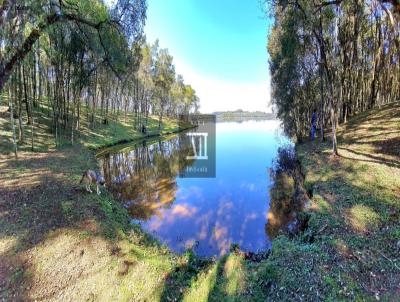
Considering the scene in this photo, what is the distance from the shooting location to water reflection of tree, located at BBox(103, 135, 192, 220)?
9516mm

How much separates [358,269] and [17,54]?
10.7 m

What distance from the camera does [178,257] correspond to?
211 inches

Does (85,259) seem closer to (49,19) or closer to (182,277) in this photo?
(182,277)

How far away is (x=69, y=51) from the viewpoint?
16859mm

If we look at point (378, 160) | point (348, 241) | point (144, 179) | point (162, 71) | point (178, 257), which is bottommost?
point (178, 257)

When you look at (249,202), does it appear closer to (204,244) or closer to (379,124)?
(204,244)

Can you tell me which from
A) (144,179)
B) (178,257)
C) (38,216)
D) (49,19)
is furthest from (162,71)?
(178,257)

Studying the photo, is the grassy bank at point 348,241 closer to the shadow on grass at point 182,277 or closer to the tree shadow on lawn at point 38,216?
the shadow on grass at point 182,277

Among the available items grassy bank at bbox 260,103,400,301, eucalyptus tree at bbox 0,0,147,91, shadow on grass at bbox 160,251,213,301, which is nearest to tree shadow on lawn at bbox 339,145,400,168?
grassy bank at bbox 260,103,400,301

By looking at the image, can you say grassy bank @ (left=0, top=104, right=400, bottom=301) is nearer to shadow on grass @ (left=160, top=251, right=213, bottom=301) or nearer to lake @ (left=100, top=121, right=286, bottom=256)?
shadow on grass @ (left=160, top=251, right=213, bottom=301)

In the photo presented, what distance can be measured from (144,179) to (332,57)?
16.6 m

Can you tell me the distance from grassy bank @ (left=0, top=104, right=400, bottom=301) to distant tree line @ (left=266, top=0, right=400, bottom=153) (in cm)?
924

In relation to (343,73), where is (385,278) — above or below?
below

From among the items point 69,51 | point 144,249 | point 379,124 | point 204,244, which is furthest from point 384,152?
point 69,51
